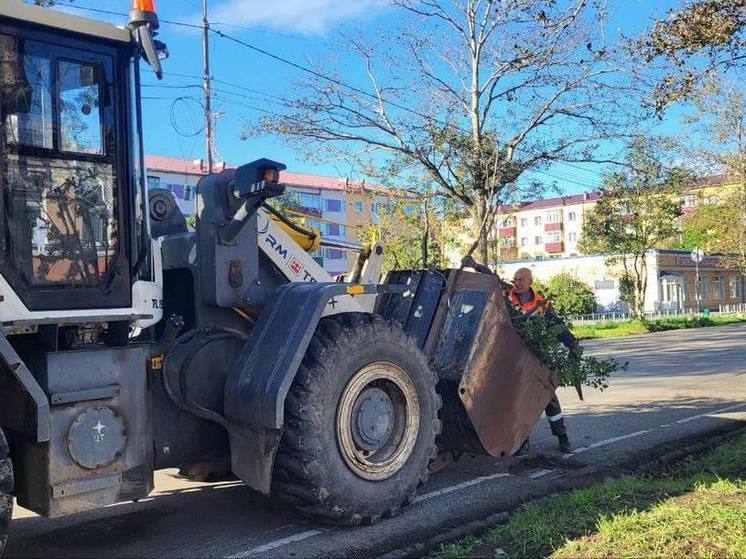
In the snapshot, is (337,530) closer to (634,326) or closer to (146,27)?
(146,27)

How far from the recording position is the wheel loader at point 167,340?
384cm

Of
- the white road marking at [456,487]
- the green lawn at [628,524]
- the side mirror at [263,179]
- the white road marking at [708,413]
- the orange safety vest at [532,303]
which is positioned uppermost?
the side mirror at [263,179]

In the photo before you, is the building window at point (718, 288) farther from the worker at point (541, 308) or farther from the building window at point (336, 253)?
the worker at point (541, 308)

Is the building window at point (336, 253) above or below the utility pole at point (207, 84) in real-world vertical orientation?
below

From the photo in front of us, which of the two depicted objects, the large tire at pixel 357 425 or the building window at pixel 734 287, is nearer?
the large tire at pixel 357 425

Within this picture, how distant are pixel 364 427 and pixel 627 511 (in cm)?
179

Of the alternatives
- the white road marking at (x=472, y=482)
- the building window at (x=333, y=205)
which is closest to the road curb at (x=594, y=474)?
the white road marking at (x=472, y=482)

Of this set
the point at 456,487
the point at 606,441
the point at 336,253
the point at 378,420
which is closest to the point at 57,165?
the point at 378,420

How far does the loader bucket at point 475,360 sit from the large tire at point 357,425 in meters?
0.49

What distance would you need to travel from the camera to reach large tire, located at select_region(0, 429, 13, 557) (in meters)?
3.46

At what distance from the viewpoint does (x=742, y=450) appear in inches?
264

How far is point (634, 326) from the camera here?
1255 inches

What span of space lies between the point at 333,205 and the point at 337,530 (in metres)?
65.4

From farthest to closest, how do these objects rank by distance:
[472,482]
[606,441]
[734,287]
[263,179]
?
[734,287] < [606,441] < [472,482] < [263,179]
